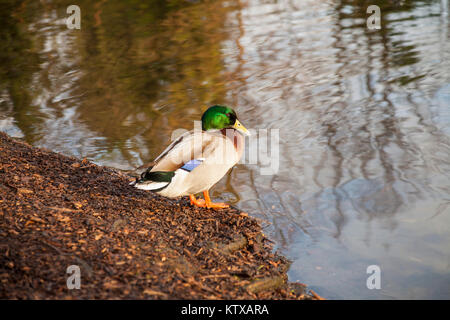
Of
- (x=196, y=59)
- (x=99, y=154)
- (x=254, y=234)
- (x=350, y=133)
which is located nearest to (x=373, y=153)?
(x=350, y=133)

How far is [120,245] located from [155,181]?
670 millimetres

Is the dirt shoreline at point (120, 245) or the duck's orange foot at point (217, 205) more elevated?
the dirt shoreline at point (120, 245)

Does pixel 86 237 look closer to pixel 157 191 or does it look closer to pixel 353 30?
pixel 157 191

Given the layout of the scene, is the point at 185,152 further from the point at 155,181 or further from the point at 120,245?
the point at 120,245

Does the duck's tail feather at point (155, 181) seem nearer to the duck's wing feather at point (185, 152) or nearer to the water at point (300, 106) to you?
the duck's wing feather at point (185, 152)

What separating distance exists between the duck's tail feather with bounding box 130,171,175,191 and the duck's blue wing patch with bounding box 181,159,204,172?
0.14 metres

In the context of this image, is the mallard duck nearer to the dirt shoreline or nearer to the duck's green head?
the duck's green head

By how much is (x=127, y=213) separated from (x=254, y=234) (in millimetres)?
941

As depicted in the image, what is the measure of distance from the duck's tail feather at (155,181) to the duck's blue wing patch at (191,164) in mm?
A: 138

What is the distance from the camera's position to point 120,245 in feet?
9.70

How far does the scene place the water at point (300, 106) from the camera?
374 cm

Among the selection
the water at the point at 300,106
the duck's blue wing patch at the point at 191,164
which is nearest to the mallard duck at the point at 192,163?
the duck's blue wing patch at the point at 191,164

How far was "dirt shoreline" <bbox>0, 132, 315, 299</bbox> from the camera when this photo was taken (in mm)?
2490

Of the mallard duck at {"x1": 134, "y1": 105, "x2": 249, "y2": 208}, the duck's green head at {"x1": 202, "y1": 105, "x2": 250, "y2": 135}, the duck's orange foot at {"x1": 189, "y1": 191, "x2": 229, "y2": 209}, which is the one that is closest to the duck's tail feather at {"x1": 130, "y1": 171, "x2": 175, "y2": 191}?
the mallard duck at {"x1": 134, "y1": 105, "x2": 249, "y2": 208}
